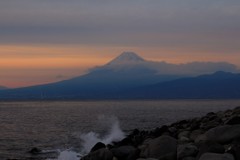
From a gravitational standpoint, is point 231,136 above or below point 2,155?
above

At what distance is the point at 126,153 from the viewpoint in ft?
52.1

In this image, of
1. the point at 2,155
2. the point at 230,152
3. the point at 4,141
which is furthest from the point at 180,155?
the point at 4,141

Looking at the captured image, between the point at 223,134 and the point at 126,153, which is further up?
the point at 223,134

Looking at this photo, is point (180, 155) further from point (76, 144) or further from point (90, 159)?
point (76, 144)

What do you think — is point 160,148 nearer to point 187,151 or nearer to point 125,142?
point 187,151

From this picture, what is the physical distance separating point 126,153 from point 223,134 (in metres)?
3.36

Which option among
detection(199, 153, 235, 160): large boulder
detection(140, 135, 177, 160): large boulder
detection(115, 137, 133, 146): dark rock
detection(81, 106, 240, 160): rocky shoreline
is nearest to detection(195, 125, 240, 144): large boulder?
detection(81, 106, 240, 160): rocky shoreline

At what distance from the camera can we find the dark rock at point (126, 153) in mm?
15398

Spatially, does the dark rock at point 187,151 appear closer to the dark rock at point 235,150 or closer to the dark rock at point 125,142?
the dark rock at point 235,150

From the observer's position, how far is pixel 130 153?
15.7 meters

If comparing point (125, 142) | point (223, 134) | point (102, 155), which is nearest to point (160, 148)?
point (223, 134)

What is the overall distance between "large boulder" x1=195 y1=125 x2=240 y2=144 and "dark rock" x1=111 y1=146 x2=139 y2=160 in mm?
2225

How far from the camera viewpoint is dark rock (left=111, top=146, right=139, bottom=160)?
15398 millimetres

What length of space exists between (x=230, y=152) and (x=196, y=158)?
3.12 ft
